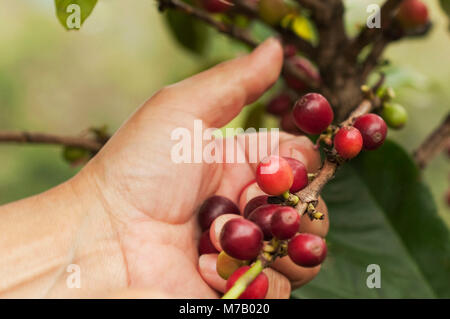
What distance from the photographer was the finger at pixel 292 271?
98 centimetres

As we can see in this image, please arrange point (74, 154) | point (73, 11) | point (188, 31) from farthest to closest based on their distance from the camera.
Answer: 1. point (188, 31)
2. point (74, 154)
3. point (73, 11)

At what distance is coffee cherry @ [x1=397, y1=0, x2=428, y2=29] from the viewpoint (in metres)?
1.22

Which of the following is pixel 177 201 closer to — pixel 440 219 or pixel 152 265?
pixel 152 265

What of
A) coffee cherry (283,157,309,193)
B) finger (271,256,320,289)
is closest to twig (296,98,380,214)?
coffee cherry (283,157,309,193)

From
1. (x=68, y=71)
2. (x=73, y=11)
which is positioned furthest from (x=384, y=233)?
(x=68, y=71)

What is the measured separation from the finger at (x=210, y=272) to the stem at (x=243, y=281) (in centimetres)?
33

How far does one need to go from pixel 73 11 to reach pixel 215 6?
0.52m

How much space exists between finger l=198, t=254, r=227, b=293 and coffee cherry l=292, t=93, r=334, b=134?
Result: 1.09 feet

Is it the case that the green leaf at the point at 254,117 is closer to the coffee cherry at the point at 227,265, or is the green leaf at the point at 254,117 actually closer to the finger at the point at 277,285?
the finger at the point at 277,285

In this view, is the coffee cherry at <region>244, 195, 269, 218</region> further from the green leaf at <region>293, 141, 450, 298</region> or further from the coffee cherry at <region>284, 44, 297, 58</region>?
the coffee cherry at <region>284, 44, 297, 58</region>

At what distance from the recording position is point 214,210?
101cm

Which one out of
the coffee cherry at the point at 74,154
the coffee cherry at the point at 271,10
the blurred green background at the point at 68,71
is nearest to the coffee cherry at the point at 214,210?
the coffee cherry at the point at 271,10

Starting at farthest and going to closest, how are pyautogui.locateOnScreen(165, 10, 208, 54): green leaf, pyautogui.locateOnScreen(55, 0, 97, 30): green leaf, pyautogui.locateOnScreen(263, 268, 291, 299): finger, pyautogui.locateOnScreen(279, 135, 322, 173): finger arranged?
pyautogui.locateOnScreen(165, 10, 208, 54): green leaf → pyautogui.locateOnScreen(279, 135, 322, 173): finger → pyautogui.locateOnScreen(263, 268, 291, 299): finger → pyautogui.locateOnScreen(55, 0, 97, 30): green leaf

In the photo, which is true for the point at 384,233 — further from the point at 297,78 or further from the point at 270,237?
the point at 270,237
